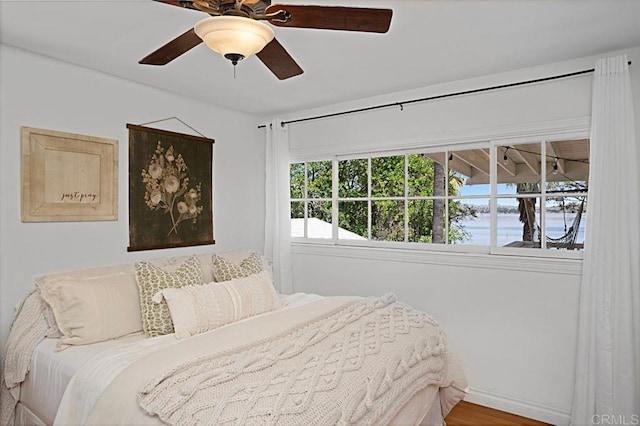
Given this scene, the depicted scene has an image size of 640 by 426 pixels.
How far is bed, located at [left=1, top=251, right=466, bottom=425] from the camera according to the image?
5.27 ft

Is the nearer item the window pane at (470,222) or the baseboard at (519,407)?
the baseboard at (519,407)

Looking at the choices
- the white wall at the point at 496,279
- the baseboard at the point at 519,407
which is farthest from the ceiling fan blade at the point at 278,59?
the baseboard at the point at 519,407

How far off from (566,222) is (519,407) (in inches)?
54.0

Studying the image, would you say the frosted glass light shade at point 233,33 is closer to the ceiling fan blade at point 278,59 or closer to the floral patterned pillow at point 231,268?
the ceiling fan blade at point 278,59

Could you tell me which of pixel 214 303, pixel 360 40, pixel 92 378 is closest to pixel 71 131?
pixel 214 303

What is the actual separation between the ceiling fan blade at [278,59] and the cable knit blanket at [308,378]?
1.31 meters

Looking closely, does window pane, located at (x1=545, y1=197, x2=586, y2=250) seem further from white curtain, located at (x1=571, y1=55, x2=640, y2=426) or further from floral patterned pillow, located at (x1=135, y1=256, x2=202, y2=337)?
floral patterned pillow, located at (x1=135, y1=256, x2=202, y2=337)

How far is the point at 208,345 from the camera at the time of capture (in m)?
2.08

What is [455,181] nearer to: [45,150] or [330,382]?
[330,382]

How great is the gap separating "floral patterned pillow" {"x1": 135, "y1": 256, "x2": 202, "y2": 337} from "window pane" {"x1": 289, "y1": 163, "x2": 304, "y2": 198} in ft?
5.73

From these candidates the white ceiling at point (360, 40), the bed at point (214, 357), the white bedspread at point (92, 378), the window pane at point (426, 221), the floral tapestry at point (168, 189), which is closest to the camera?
the bed at point (214, 357)

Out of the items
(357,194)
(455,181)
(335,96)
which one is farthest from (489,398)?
(335,96)

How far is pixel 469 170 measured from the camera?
3.38 metres

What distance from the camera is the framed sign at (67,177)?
2605 mm
